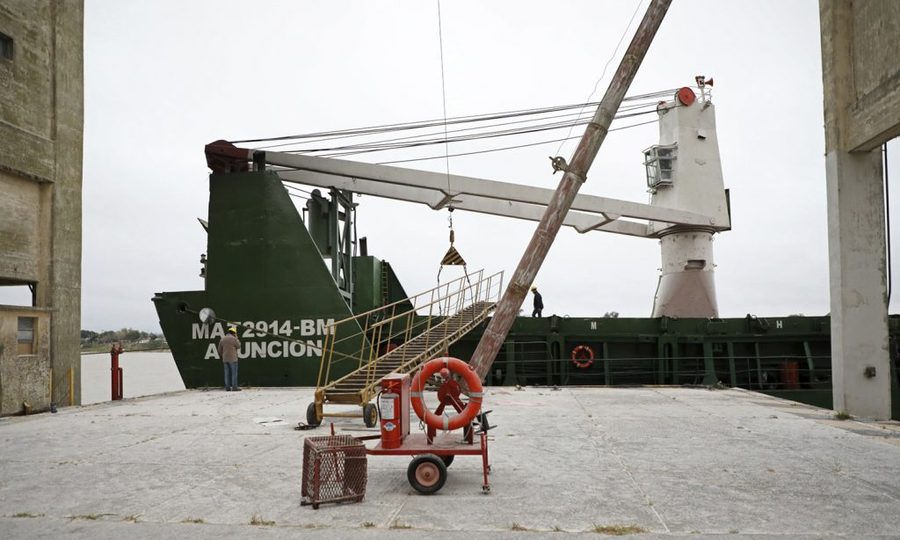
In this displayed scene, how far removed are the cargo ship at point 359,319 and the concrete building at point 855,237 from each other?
19.2ft

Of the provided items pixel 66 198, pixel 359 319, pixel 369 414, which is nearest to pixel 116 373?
pixel 66 198

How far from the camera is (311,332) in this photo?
56.4 ft

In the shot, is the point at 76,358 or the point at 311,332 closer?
the point at 76,358

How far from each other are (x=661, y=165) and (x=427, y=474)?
20.6 meters

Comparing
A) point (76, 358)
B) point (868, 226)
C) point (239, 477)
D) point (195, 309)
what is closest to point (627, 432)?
point (239, 477)

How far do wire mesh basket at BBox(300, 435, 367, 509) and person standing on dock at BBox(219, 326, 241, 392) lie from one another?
10867 millimetres

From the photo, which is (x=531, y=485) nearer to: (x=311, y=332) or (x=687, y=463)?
(x=687, y=463)

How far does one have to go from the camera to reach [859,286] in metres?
11.3

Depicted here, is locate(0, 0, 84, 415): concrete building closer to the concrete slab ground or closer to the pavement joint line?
the concrete slab ground

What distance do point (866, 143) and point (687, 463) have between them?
7.36m

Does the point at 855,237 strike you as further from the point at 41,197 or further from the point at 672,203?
the point at 41,197

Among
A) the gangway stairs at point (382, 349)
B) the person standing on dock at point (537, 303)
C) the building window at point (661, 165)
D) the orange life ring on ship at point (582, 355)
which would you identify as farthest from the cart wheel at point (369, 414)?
the building window at point (661, 165)

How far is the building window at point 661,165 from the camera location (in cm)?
2378

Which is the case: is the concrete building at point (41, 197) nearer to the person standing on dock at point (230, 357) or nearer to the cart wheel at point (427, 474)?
the person standing on dock at point (230, 357)
